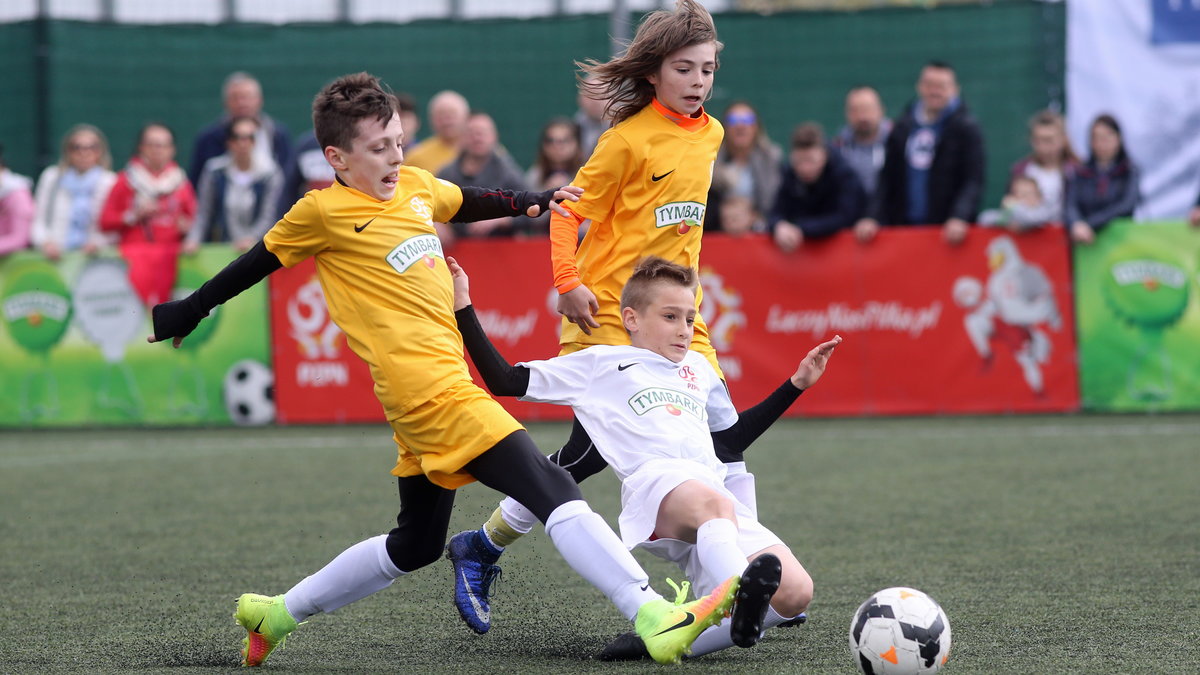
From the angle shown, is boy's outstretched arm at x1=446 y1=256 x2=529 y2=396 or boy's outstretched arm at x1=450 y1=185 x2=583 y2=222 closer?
boy's outstretched arm at x1=446 y1=256 x2=529 y2=396

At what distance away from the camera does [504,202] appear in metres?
4.80

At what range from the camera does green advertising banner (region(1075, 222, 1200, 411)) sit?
10641 millimetres

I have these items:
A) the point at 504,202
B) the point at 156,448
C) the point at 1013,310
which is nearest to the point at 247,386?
the point at 156,448

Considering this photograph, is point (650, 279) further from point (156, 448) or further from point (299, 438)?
point (299, 438)

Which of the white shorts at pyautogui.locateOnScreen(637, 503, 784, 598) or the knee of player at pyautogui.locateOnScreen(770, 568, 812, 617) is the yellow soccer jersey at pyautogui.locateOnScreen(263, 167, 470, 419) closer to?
the white shorts at pyautogui.locateOnScreen(637, 503, 784, 598)

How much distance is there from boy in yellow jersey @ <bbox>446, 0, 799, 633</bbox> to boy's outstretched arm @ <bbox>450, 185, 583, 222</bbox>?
0.37ft

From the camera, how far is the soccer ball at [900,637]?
3.96 m

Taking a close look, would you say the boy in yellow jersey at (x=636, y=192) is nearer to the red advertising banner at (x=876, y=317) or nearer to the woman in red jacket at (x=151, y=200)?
the red advertising banner at (x=876, y=317)

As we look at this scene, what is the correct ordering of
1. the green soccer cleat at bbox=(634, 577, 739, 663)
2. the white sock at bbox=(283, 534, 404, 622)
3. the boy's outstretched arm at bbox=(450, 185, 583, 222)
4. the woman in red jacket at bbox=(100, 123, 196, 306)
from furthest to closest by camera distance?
the woman in red jacket at bbox=(100, 123, 196, 306) → the boy's outstretched arm at bbox=(450, 185, 583, 222) → the white sock at bbox=(283, 534, 404, 622) → the green soccer cleat at bbox=(634, 577, 739, 663)

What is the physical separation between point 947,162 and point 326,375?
4.69m

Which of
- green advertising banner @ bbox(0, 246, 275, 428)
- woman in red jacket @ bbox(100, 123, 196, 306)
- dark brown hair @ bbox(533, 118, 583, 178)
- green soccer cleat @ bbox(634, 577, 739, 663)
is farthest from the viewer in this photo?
woman in red jacket @ bbox(100, 123, 196, 306)

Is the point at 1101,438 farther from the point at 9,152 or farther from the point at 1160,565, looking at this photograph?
the point at 9,152

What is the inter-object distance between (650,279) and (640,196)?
20.6 inches

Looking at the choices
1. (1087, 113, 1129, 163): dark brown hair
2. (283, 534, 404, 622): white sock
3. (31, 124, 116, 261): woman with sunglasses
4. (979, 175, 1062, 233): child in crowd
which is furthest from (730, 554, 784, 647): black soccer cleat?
(31, 124, 116, 261): woman with sunglasses
